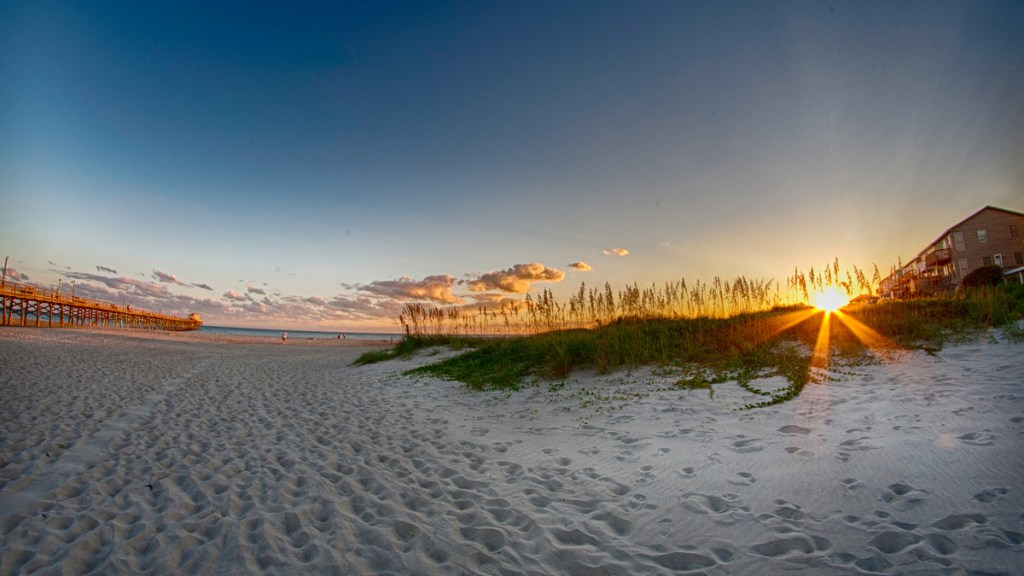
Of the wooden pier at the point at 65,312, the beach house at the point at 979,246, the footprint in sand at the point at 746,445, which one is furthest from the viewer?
the wooden pier at the point at 65,312

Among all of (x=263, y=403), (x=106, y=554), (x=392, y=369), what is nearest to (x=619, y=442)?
(x=106, y=554)

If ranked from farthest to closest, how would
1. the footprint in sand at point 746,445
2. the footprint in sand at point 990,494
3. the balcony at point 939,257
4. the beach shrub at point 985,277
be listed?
the balcony at point 939,257 → the beach shrub at point 985,277 → the footprint in sand at point 746,445 → the footprint in sand at point 990,494

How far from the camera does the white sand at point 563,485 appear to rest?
10.2ft

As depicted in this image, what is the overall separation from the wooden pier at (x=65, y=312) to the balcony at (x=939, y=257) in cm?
8809

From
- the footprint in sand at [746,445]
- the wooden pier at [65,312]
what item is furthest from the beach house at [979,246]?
the wooden pier at [65,312]

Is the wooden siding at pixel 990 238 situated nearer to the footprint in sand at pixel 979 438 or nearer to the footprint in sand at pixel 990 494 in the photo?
the footprint in sand at pixel 979 438

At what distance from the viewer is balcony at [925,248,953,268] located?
3662cm

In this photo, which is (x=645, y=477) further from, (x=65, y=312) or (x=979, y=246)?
(x=65, y=312)

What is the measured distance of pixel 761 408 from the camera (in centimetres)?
625

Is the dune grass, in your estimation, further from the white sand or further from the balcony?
the balcony

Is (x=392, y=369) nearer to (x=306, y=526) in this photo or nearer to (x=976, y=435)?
(x=306, y=526)

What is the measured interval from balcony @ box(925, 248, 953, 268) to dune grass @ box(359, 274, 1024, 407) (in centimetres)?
3638

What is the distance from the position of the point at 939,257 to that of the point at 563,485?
162 ft

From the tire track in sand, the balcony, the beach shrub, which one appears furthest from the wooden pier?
the balcony
